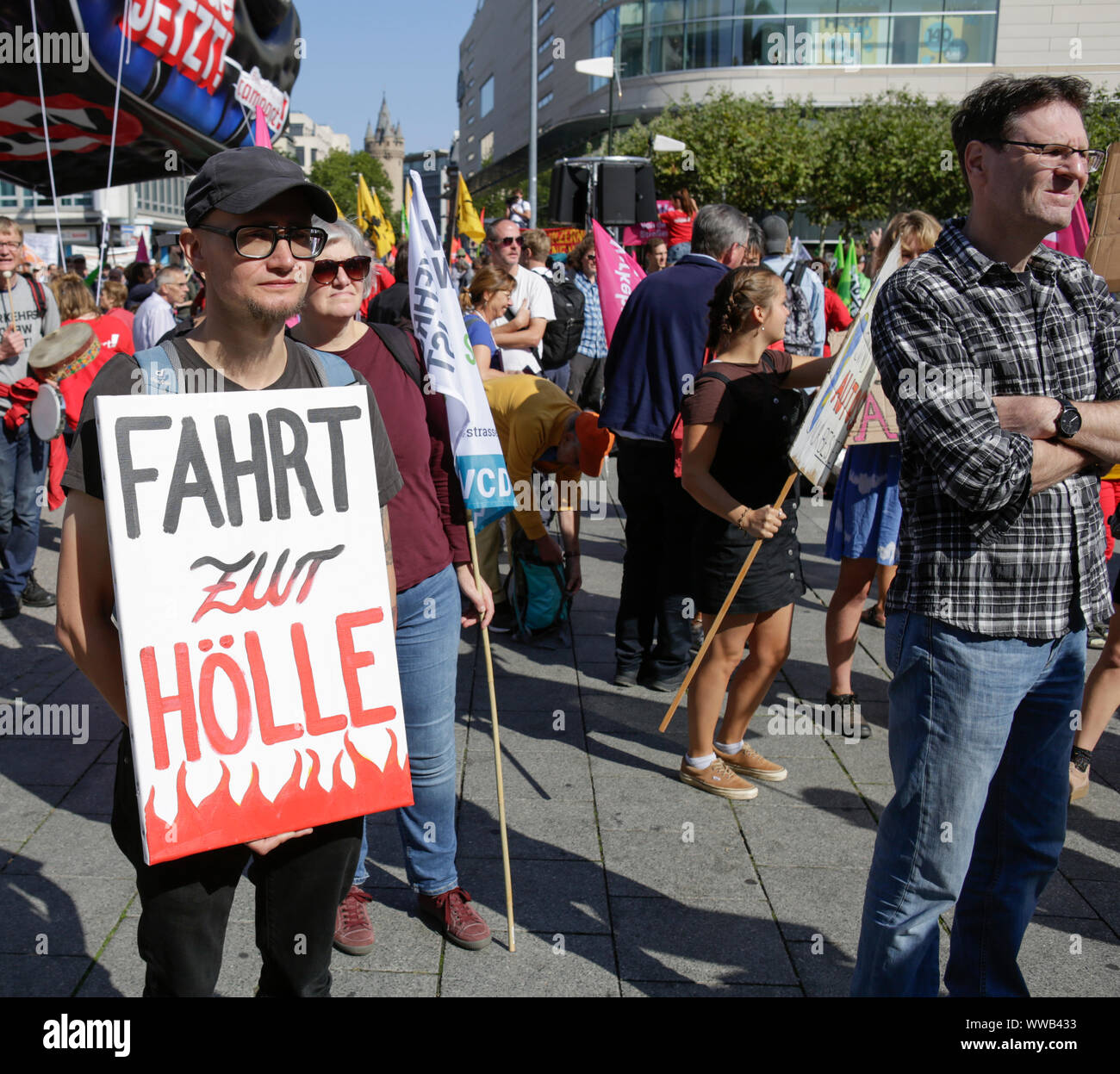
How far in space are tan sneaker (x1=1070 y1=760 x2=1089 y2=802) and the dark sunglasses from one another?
3.08 metres

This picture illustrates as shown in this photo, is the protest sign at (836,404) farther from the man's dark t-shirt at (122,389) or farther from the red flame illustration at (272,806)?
the red flame illustration at (272,806)

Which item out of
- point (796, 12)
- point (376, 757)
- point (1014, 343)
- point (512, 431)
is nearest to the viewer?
point (376, 757)

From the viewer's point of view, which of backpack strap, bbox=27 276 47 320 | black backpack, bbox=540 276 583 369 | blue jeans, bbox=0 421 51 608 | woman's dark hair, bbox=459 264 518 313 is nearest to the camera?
woman's dark hair, bbox=459 264 518 313

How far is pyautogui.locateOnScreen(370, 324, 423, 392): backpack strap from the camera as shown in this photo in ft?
9.29

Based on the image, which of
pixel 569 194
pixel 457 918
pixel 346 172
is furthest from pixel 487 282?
pixel 346 172

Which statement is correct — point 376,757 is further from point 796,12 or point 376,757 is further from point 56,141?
point 796,12

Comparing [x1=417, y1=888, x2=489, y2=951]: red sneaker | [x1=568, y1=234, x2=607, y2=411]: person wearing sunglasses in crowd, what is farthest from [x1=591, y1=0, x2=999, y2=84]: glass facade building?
[x1=417, y1=888, x2=489, y2=951]: red sneaker

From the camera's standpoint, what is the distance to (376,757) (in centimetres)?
196

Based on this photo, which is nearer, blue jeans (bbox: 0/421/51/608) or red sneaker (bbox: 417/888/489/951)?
red sneaker (bbox: 417/888/489/951)

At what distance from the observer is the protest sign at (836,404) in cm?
335

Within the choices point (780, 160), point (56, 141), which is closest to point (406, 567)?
point (56, 141)

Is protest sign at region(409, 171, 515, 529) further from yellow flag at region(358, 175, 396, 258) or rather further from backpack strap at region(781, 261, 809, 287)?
yellow flag at region(358, 175, 396, 258)

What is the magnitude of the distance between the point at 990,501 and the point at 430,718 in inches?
61.8
